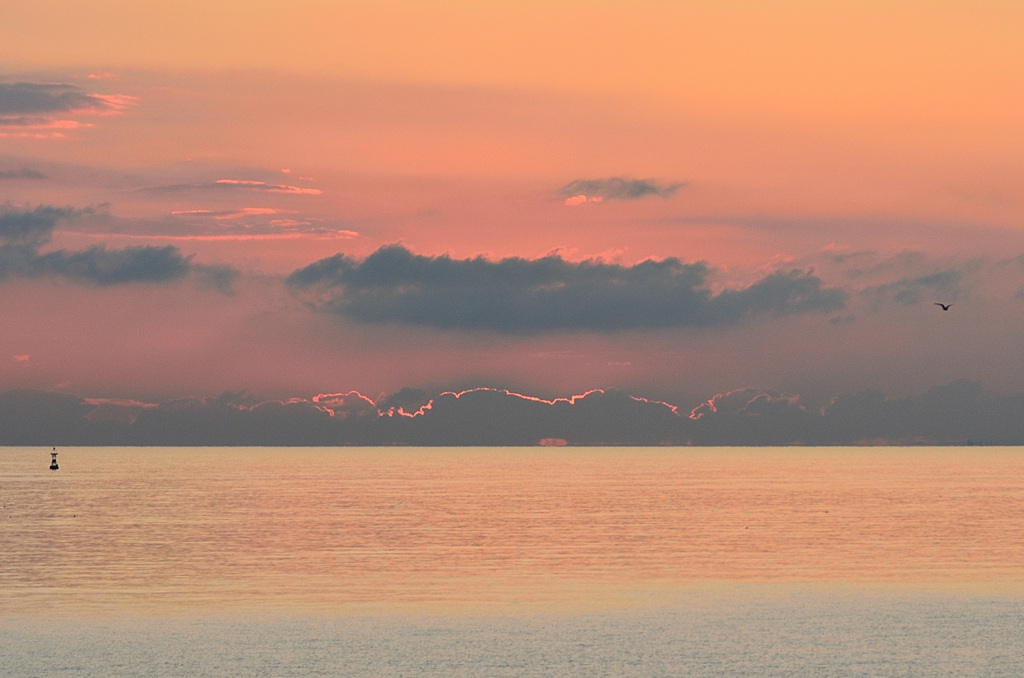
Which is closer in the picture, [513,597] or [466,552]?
[513,597]

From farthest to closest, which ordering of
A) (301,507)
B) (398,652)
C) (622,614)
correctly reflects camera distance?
1. (301,507)
2. (622,614)
3. (398,652)

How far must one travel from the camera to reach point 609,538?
346 feet

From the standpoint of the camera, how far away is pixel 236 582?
7581 cm

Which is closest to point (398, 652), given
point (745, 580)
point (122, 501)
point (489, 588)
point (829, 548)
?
point (489, 588)

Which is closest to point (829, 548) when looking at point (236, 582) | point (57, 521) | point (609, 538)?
point (609, 538)

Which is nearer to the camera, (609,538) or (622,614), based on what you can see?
(622,614)

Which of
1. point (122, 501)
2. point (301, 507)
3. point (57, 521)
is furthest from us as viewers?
point (122, 501)

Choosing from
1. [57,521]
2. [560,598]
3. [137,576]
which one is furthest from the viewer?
[57,521]

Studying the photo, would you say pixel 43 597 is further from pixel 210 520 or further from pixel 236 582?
pixel 210 520

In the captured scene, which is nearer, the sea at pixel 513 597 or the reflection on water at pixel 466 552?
the sea at pixel 513 597

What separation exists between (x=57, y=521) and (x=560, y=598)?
7861 cm

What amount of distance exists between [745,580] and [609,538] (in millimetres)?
29972

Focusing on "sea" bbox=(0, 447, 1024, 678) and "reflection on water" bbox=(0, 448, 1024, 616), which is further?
"reflection on water" bbox=(0, 448, 1024, 616)

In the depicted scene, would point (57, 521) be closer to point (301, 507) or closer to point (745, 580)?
point (301, 507)
